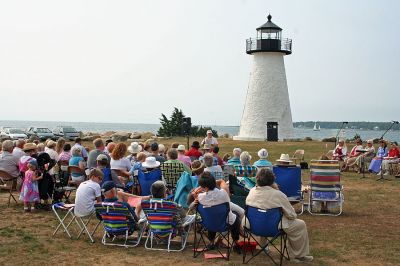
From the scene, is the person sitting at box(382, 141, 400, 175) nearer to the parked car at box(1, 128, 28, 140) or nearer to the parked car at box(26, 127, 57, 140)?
the parked car at box(26, 127, 57, 140)

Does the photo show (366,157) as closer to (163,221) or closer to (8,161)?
(8,161)

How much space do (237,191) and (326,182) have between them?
7.23ft

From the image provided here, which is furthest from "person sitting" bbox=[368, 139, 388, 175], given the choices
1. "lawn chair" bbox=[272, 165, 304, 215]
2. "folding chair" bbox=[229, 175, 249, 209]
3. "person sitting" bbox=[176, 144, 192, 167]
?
"folding chair" bbox=[229, 175, 249, 209]

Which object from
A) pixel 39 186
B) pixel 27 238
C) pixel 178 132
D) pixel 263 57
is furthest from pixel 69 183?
pixel 178 132

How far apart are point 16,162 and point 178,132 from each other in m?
29.2

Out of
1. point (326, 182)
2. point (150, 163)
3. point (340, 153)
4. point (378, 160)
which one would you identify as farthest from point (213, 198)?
point (340, 153)

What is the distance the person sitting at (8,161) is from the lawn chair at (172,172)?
11.5ft

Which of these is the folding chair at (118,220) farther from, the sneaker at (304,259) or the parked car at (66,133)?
the parked car at (66,133)

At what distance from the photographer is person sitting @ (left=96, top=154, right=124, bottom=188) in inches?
347

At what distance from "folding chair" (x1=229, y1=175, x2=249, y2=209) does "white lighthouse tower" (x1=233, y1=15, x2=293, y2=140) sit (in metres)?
26.6

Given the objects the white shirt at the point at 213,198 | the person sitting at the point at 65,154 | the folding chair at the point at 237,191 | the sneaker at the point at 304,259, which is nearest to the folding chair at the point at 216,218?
the white shirt at the point at 213,198

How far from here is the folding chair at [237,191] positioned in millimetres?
8070

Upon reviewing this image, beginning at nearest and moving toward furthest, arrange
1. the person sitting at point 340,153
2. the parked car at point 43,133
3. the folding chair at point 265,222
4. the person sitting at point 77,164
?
the folding chair at point 265,222 < the person sitting at point 77,164 < the person sitting at point 340,153 < the parked car at point 43,133

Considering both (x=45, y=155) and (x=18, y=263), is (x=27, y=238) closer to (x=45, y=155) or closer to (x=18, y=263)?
(x=18, y=263)
